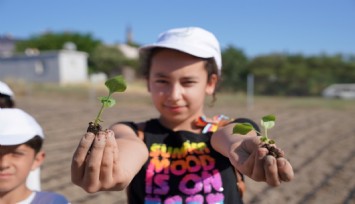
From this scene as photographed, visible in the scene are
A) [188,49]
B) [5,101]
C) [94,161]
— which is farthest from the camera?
[5,101]

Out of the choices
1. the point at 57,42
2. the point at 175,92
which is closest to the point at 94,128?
the point at 175,92

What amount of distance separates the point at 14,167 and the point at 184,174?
0.77 metres

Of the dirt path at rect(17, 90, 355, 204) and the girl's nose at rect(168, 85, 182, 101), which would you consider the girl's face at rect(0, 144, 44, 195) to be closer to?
the girl's nose at rect(168, 85, 182, 101)

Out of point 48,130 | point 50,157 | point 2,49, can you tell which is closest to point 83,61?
point 48,130

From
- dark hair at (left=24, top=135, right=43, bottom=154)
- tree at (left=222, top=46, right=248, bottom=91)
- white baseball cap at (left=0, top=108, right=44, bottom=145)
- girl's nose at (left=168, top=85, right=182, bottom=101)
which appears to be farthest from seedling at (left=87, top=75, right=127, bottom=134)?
tree at (left=222, top=46, right=248, bottom=91)

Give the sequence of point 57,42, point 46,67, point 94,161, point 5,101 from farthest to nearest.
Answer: point 57,42, point 46,67, point 5,101, point 94,161

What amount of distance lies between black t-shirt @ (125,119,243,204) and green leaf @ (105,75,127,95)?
630 millimetres

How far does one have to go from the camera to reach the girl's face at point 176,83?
4.96 ft

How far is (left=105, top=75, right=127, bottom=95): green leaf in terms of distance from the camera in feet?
3.12

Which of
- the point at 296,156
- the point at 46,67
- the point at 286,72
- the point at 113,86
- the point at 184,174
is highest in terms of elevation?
the point at 113,86

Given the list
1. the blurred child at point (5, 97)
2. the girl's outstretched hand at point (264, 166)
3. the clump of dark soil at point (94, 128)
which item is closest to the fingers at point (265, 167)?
the girl's outstretched hand at point (264, 166)

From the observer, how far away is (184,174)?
1514mm

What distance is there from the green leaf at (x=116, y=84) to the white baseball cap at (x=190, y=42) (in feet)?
1.83

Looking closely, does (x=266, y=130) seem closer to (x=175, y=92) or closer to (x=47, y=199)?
(x=175, y=92)
